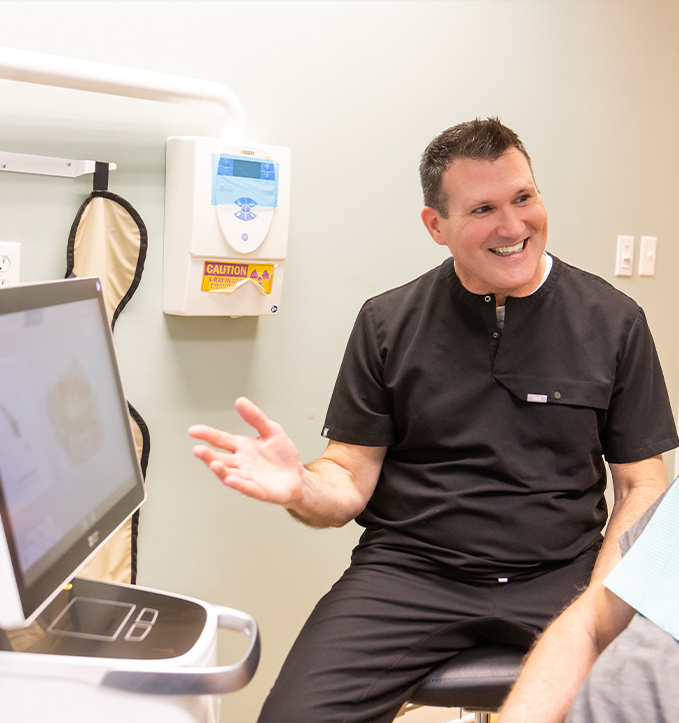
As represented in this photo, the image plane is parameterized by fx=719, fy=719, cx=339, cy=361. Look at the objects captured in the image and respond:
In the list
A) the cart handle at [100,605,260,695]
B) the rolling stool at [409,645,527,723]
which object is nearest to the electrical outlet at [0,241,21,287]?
the cart handle at [100,605,260,695]

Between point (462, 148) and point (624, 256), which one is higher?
point (462, 148)

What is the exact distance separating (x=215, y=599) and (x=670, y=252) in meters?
1.75

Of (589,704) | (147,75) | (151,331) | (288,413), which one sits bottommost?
(589,704)

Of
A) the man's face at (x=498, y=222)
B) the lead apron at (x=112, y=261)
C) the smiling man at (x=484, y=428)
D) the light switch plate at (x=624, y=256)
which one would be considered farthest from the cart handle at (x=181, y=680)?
the light switch plate at (x=624, y=256)

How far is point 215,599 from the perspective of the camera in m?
1.55

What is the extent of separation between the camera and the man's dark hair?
1.33 meters

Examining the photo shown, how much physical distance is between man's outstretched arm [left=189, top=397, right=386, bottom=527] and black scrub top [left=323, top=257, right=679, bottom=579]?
0.04 m

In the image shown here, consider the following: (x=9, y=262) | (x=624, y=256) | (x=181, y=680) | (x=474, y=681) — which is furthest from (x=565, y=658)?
(x=624, y=256)

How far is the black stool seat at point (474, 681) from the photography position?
1.12 metres

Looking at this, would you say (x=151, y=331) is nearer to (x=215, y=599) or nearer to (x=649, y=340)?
(x=215, y=599)

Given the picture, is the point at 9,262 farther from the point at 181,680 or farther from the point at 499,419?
the point at 499,419

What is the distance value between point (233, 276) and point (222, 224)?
0.34 feet

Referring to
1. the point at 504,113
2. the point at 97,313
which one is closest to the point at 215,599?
the point at 97,313

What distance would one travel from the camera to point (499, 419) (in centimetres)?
132
